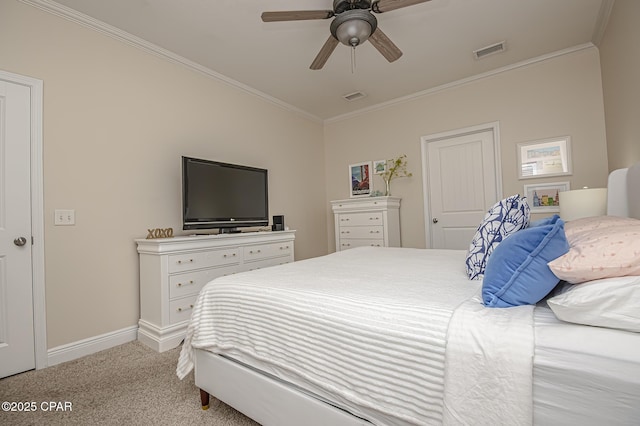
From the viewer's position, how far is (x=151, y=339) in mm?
2422

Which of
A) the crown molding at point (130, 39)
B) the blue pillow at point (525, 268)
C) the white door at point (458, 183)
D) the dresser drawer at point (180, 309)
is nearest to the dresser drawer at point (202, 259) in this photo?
the dresser drawer at point (180, 309)

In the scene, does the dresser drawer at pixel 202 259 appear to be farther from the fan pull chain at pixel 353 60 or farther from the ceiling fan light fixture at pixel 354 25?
the fan pull chain at pixel 353 60

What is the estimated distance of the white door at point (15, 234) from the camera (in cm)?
198

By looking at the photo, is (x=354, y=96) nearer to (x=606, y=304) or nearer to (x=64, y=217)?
(x=64, y=217)

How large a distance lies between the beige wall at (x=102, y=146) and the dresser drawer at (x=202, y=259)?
1.67 ft

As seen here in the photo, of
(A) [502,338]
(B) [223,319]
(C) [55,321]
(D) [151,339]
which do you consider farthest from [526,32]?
(C) [55,321]

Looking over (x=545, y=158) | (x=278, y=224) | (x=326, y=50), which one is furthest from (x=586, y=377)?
(x=545, y=158)

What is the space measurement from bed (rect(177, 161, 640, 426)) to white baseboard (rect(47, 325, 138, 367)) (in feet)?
4.45

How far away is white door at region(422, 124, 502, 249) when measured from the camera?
145 inches

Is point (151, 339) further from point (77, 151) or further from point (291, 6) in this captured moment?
point (291, 6)

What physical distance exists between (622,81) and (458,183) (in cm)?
179

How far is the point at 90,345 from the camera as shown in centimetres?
231

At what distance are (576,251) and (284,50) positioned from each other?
301 cm

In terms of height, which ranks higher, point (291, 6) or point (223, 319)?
point (291, 6)
